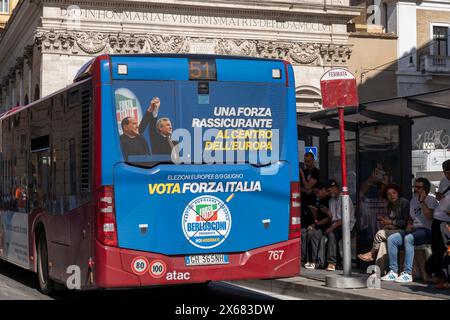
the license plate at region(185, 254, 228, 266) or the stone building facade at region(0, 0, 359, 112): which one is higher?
the stone building facade at region(0, 0, 359, 112)

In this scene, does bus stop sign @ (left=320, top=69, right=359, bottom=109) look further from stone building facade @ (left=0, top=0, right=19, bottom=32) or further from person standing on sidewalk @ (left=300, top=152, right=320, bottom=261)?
stone building facade @ (left=0, top=0, right=19, bottom=32)

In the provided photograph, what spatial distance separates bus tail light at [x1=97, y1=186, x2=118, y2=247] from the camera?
31.3ft

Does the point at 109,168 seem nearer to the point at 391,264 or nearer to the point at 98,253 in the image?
the point at 98,253

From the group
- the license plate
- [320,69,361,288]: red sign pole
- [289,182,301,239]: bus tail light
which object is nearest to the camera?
the license plate

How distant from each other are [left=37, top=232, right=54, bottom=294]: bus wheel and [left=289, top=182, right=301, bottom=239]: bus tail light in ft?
12.3

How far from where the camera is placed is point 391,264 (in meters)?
13.0

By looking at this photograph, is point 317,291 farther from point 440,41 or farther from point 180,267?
Answer: point 440,41

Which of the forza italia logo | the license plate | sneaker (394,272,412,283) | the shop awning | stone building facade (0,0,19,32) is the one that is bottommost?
sneaker (394,272,412,283)

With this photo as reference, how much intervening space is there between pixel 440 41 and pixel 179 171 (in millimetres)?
41347

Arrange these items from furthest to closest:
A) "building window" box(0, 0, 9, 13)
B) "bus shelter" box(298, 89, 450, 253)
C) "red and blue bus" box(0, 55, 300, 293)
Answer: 1. "building window" box(0, 0, 9, 13)
2. "bus shelter" box(298, 89, 450, 253)
3. "red and blue bus" box(0, 55, 300, 293)

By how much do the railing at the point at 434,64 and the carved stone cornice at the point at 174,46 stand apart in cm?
514

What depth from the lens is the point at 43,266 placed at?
40.5 ft

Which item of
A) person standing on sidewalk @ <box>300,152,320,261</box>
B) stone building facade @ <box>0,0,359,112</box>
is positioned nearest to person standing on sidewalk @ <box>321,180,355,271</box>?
person standing on sidewalk @ <box>300,152,320,261</box>

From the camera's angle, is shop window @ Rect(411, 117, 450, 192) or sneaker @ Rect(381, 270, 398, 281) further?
shop window @ Rect(411, 117, 450, 192)
